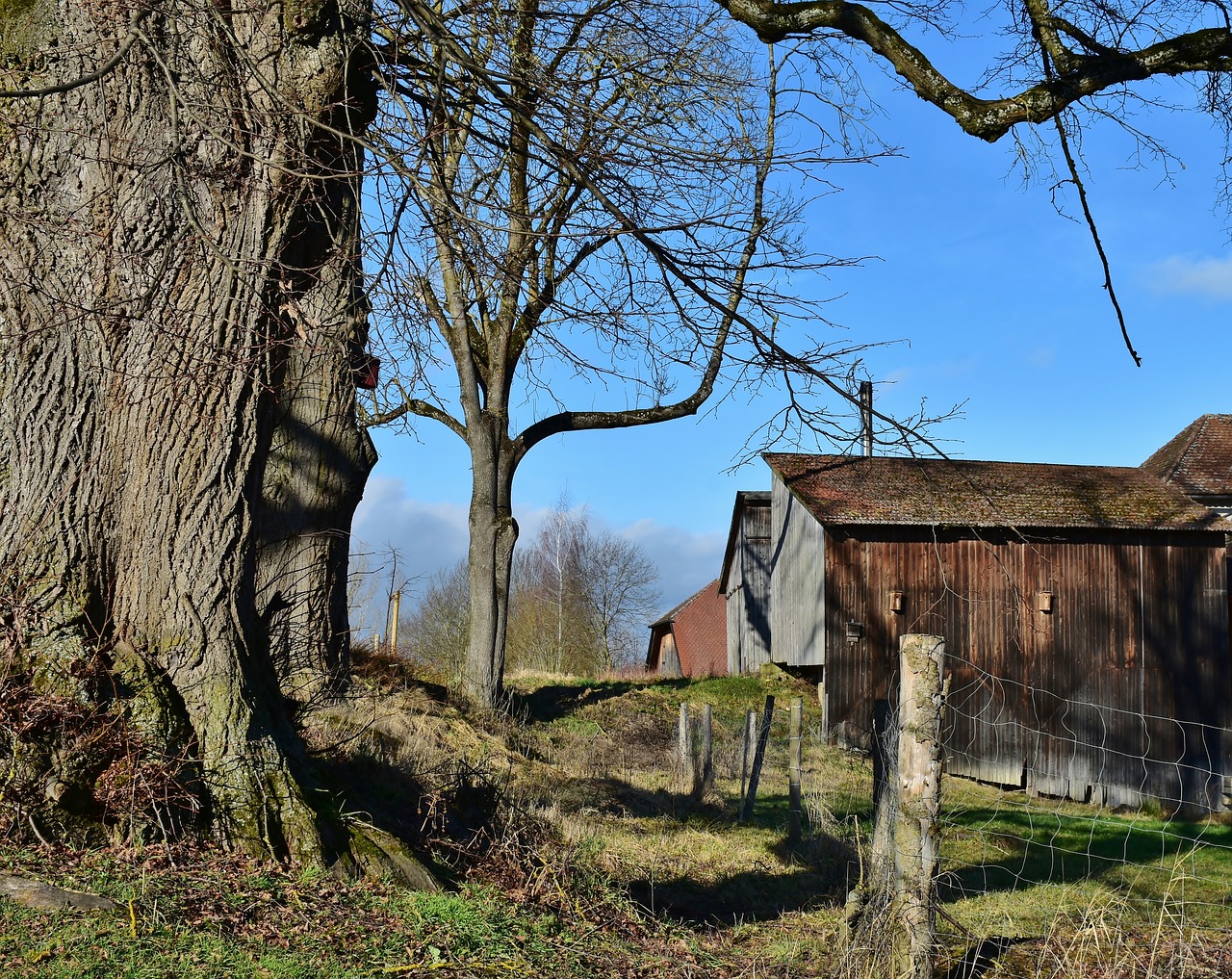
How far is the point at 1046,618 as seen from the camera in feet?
73.3

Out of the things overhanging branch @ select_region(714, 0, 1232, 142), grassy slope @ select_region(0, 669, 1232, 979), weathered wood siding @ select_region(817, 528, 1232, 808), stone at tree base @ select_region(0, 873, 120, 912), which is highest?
overhanging branch @ select_region(714, 0, 1232, 142)

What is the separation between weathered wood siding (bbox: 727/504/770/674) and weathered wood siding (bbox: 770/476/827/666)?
1047 millimetres

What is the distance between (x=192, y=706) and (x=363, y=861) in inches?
42.8

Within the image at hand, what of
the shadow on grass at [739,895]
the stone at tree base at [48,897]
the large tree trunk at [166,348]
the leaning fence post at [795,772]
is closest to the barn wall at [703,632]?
the leaning fence post at [795,772]

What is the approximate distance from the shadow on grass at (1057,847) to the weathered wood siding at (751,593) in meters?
11.3

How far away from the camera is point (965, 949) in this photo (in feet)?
16.2

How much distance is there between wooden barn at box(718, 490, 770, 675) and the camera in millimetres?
28641

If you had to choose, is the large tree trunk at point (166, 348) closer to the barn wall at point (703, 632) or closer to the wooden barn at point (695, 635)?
the wooden barn at point (695, 635)

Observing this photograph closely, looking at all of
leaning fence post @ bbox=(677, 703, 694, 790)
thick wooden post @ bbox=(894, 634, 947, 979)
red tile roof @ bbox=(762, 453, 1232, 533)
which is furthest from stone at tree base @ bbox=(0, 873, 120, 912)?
red tile roof @ bbox=(762, 453, 1232, 533)

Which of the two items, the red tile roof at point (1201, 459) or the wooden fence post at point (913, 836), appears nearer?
the wooden fence post at point (913, 836)

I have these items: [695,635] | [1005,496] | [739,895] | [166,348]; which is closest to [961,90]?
[166,348]

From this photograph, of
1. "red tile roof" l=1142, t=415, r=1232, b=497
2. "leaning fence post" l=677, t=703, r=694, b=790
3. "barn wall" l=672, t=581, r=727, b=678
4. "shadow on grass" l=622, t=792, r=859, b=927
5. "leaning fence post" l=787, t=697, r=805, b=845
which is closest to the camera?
"shadow on grass" l=622, t=792, r=859, b=927

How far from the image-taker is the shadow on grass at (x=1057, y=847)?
9.81 metres

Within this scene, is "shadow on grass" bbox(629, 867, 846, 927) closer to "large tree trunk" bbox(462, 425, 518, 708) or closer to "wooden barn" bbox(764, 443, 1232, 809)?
"large tree trunk" bbox(462, 425, 518, 708)
